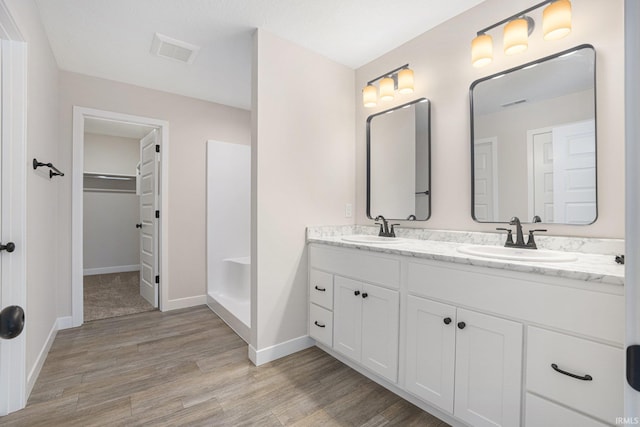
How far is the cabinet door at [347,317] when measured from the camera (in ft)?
6.33

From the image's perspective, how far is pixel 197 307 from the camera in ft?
11.0

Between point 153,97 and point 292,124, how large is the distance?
1.88 metres

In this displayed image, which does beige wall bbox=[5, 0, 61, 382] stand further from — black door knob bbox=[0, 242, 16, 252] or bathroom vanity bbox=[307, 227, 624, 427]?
bathroom vanity bbox=[307, 227, 624, 427]

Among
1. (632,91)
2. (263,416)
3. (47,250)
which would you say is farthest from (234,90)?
(632,91)

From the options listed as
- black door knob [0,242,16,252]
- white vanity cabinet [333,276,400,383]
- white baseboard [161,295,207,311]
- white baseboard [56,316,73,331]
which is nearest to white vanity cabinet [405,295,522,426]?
white vanity cabinet [333,276,400,383]

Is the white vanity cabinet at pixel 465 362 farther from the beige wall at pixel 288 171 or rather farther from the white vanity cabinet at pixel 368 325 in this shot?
the beige wall at pixel 288 171

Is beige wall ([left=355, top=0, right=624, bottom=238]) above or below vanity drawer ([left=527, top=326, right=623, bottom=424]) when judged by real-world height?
above

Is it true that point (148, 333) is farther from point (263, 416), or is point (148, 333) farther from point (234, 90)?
point (234, 90)

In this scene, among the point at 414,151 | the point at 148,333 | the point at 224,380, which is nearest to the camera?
the point at 224,380

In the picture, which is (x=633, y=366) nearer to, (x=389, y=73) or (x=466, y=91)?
(x=466, y=91)

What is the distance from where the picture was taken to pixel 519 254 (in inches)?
61.3

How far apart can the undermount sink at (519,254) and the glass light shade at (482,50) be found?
1079 mm

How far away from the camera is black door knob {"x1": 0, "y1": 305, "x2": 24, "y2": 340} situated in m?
0.41

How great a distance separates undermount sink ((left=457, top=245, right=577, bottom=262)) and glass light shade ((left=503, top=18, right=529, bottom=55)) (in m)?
1.08
